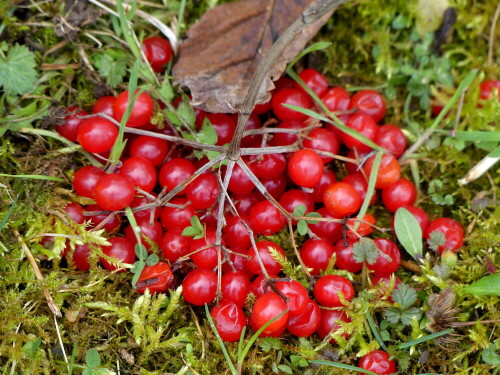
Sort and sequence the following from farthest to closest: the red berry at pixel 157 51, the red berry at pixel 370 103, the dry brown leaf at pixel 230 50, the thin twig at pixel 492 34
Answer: the thin twig at pixel 492 34, the red berry at pixel 370 103, the red berry at pixel 157 51, the dry brown leaf at pixel 230 50

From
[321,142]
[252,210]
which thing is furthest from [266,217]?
[321,142]

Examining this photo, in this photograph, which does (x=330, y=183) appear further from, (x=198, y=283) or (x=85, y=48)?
(x=85, y=48)

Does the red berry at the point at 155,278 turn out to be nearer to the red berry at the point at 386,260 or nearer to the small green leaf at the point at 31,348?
the small green leaf at the point at 31,348

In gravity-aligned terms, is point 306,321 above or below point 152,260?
below

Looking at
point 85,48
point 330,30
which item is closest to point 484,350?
point 330,30

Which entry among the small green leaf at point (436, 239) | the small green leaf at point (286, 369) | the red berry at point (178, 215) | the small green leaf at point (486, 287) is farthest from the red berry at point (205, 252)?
the small green leaf at point (486, 287)

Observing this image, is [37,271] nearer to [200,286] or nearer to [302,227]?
[200,286]

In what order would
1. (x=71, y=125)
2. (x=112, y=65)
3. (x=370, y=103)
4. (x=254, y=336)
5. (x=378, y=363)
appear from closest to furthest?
(x=254, y=336), (x=378, y=363), (x=71, y=125), (x=112, y=65), (x=370, y=103)
